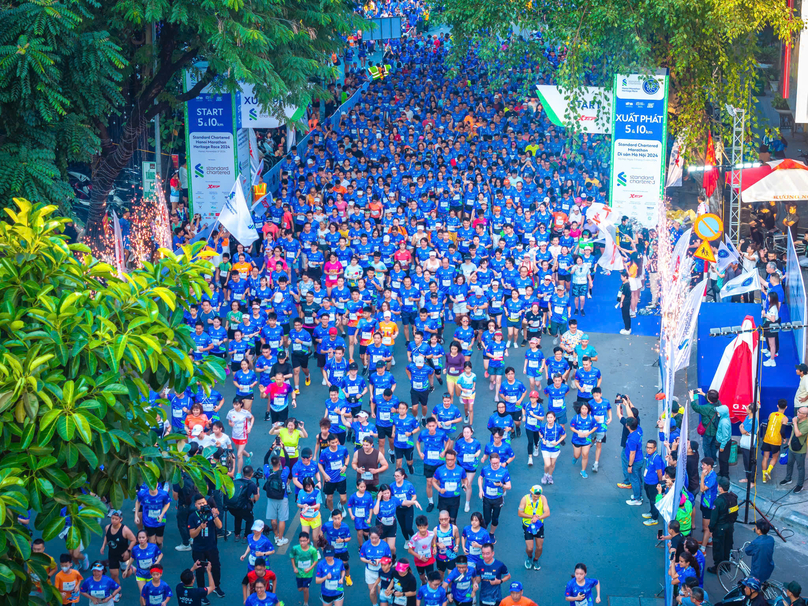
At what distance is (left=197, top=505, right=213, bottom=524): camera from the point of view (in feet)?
41.1

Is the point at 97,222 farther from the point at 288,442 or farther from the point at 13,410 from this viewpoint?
the point at 13,410

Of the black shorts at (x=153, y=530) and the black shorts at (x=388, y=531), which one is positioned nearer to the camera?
the black shorts at (x=388, y=531)

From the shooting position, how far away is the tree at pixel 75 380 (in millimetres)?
7734

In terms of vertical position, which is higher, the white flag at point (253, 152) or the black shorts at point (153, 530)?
the white flag at point (253, 152)

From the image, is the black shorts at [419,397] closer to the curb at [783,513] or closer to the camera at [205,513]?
the camera at [205,513]

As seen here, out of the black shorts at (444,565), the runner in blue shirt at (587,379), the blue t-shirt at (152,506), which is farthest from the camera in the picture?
the runner in blue shirt at (587,379)

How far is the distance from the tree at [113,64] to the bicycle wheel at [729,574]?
489 inches

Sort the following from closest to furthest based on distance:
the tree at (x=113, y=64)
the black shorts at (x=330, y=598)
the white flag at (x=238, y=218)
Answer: the black shorts at (x=330, y=598), the tree at (x=113, y=64), the white flag at (x=238, y=218)

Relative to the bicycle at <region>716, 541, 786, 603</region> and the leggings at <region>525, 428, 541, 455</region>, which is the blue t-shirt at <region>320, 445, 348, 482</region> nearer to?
the leggings at <region>525, 428, 541, 455</region>

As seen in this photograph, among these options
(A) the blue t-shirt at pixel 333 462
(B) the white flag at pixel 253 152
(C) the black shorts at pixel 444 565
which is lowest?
(C) the black shorts at pixel 444 565

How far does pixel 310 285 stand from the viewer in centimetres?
1938

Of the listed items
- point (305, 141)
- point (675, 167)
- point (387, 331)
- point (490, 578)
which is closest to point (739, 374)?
point (490, 578)

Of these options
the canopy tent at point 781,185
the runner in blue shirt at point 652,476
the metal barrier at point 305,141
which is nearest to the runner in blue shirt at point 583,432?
the runner in blue shirt at point 652,476

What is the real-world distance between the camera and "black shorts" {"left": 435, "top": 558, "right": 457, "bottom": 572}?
305cm
